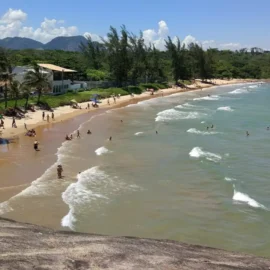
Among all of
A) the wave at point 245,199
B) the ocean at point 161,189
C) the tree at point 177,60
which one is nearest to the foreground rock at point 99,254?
the ocean at point 161,189

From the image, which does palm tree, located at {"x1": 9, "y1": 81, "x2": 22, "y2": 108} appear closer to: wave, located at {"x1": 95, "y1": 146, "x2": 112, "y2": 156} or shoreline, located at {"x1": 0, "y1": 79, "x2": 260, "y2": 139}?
shoreline, located at {"x1": 0, "y1": 79, "x2": 260, "y2": 139}

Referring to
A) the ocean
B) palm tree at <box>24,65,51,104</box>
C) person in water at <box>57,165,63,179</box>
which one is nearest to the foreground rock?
the ocean

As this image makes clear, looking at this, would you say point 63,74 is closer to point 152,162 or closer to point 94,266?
point 152,162

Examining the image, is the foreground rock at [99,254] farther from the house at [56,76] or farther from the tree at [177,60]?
the tree at [177,60]

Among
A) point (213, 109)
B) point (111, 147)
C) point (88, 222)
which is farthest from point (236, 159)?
point (213, 109)

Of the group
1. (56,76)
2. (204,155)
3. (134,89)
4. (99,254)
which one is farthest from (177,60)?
(99,254)
